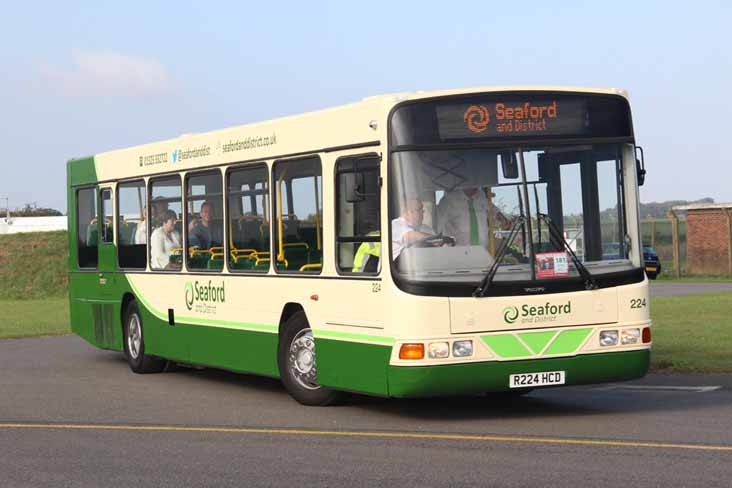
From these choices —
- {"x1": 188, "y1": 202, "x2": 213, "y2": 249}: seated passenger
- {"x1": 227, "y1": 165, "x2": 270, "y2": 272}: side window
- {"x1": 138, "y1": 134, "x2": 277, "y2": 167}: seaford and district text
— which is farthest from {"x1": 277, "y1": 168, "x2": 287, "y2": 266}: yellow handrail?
{"x1": 188, "y1": 202, "x2": 213, "y2": 249}: seated passenger

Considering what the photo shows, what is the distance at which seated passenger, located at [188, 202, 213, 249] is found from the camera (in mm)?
15547

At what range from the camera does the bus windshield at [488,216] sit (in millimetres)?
11609

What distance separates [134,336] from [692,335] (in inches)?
329

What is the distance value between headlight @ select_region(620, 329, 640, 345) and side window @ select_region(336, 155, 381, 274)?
7.15 ft

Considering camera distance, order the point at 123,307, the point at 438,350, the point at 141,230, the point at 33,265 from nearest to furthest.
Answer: the point at 438,350 → the point at 141,230 → the point at 123,307 → the point at 33,265

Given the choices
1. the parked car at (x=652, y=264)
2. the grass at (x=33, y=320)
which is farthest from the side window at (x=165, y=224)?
the parked car at (x=652, y=264)

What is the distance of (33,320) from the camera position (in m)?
32.7

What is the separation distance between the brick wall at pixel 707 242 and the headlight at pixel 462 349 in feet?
132

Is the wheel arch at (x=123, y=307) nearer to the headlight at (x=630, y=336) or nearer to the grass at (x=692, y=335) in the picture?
the grass at (x=692, y=335)

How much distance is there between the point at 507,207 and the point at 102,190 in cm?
871

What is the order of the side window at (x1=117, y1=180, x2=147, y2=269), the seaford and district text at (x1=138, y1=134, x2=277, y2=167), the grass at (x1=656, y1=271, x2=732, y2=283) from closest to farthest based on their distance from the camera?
1. the seaford and district text at (x1=138, y1=134, x2=277, y2=167)
2. the side window at (x1=117, y1=180, x2=147, y2=269)
3. the grass at (x1=656, y1=271, x2=732, y2=283)

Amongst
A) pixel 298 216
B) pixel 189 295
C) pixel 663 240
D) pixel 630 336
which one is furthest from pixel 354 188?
pixel 663 240

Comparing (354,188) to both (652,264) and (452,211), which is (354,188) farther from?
(652,264)

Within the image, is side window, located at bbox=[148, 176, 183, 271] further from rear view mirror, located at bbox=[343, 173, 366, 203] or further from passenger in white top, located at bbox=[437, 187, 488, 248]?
passenger in white top, located at bbox=[437, 187, 488, 248]
